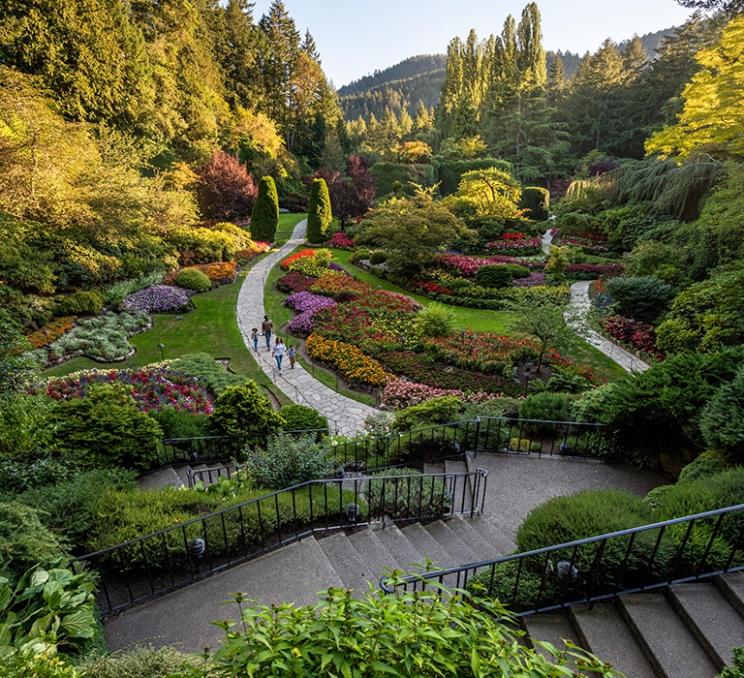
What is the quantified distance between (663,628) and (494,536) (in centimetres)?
278

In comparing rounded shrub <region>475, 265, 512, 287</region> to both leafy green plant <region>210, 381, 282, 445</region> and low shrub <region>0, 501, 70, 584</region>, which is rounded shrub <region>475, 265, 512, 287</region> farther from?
low shrub <region>0, 501, 70, 584</region>

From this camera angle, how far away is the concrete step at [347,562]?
15.6 ft

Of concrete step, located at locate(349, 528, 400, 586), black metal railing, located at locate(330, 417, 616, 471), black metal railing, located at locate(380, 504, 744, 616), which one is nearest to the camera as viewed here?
black metal railing, located at locate(380, 504, 744, 616)

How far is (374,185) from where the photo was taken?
3997 cm

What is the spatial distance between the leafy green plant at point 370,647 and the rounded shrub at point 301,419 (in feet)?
25.3

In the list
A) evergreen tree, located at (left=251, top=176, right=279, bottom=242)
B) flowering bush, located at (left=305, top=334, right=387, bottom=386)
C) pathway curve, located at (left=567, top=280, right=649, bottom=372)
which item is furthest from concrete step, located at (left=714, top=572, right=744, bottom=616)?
evergreen tree, located at (left=251, top=176, right=279, bottom=242)

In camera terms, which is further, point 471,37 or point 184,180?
point 471,37

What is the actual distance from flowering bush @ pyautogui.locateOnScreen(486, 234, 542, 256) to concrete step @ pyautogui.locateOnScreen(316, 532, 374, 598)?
87.7ft

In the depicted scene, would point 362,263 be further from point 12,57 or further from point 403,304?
point 12,57

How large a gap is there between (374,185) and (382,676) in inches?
1629

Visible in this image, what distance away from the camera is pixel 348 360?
14.5m

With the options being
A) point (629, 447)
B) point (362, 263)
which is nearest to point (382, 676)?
point (629, 447)

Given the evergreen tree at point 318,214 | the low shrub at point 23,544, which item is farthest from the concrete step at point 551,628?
the evergreen tree at point 318,214

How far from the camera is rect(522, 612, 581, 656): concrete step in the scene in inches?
148
